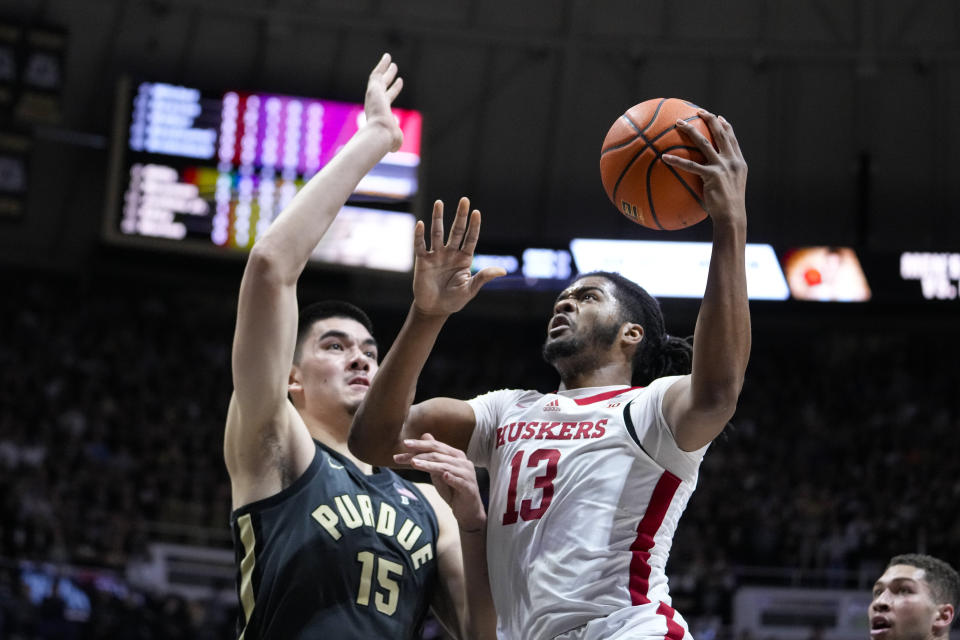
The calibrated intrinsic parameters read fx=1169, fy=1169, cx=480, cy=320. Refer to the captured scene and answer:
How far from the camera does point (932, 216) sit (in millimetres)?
18266

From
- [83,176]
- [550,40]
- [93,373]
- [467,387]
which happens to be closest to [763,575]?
[467,387]

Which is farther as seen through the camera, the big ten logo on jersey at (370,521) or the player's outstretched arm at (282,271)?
the big ten logo on jersey at (370,521)

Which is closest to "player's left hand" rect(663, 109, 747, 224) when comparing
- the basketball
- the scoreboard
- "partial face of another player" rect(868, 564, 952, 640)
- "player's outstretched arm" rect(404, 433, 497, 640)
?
the basketball

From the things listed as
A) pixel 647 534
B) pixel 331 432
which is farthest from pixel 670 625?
pixel 331 432

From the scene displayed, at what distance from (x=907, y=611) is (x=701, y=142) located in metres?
3.00

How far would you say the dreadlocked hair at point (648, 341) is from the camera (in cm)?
413

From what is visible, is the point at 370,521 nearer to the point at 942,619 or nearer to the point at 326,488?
the point at 326,488

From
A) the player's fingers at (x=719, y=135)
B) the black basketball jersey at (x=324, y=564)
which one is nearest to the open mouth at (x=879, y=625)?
the black basketball jersey at (x=324, y=564)

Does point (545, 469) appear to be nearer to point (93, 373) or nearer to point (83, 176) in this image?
point (93, 373)

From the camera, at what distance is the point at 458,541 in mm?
4516

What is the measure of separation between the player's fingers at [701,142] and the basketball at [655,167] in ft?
0.38

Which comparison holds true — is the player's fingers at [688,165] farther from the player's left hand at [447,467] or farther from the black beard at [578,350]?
the player's left hand at [447,467]

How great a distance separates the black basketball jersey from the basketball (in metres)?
1.42

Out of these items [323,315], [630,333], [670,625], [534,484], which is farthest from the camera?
[323,315]
